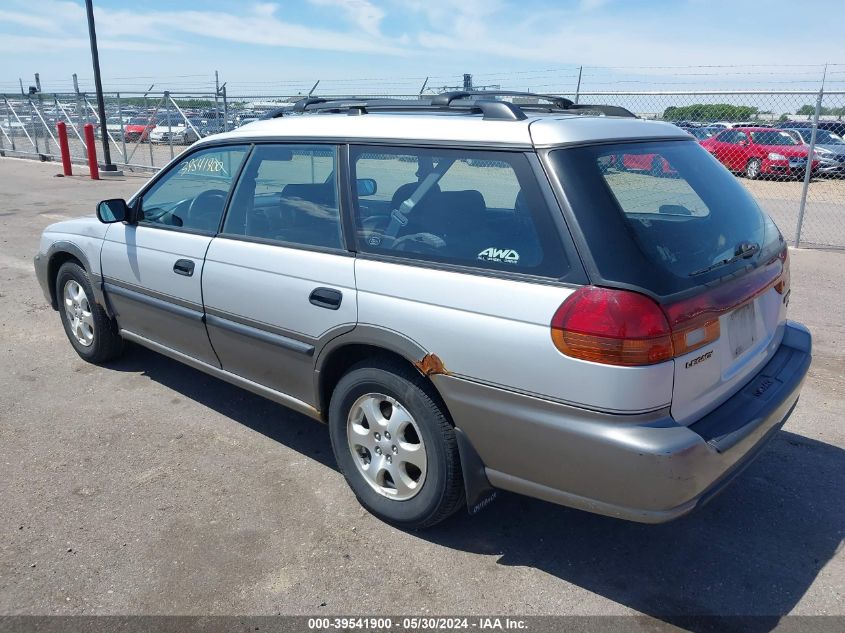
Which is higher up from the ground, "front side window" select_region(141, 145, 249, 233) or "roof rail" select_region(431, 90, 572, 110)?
"roof rail" select_region(431, 90, 572, 110)

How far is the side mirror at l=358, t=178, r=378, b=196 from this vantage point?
3260 millimetres

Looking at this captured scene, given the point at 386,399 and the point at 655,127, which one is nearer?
the point at 386,399

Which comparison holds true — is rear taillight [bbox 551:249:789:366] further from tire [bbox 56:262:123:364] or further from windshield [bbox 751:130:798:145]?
windshield [bbox 751:130:798:145]

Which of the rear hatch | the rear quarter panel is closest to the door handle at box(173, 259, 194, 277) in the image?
the rear quarter panel

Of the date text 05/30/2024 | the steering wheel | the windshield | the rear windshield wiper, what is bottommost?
the date text 05/30/2024

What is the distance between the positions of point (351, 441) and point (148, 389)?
84.3 inches

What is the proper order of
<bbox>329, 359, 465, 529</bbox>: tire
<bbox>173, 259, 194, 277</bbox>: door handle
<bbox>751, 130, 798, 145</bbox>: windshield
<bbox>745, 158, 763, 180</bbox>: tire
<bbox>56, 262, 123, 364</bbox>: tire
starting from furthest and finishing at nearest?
<bbox>745, 158, 763, 180</bbox>: tire → <bbox>751, 130, 798, 145</bbox>: windshield → <bbox>56, 262, 123, 364</bbox>: tire → <bbox>173, 259, 194, 277</bbox>: door handle → <bbox>329, 359, 465, 529</bbox>: tire

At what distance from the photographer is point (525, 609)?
2705mm

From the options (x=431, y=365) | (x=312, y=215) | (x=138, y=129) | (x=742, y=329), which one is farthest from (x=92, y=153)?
(x=742, y=329)

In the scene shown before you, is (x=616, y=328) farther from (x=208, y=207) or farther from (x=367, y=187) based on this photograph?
(x=208, y=207)

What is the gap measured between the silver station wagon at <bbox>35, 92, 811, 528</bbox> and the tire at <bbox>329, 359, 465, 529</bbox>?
1 centimetres

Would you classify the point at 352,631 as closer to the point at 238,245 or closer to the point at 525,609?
the point at 525,609

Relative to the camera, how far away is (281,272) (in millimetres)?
3412

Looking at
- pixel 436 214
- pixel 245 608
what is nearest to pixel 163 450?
pixel 245 608
